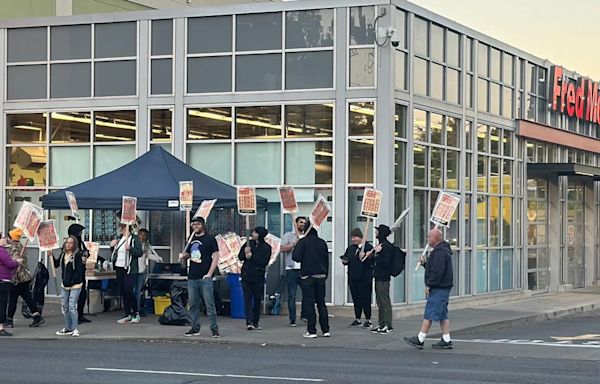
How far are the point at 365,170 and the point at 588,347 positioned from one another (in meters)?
6.46

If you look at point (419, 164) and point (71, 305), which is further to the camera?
point (419, 164)

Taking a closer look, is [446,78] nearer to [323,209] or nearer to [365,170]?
[365,170]

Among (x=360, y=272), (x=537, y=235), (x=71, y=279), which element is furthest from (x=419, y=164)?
(x=71, y=279)

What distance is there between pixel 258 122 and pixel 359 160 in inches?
94.8

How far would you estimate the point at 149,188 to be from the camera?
69.7ft

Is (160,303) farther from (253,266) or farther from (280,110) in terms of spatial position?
(280,110)

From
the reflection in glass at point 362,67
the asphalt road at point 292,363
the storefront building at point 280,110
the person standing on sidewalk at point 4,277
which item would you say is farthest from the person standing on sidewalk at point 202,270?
the reflection in glass at point 362,67

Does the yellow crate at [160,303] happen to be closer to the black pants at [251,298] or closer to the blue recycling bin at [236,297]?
the blue recycling bin at [236,297]

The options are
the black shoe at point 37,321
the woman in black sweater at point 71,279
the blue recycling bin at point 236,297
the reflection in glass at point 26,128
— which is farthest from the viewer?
the reflection in glass at point 26,128

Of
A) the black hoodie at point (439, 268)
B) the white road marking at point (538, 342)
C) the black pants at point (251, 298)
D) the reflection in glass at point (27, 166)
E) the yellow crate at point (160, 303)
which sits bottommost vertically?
the white road marking at point (538, 342)

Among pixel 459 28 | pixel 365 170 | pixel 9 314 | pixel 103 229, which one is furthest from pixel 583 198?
pixel 9 314

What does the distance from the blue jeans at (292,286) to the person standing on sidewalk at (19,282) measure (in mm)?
4580

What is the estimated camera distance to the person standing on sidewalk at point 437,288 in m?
16.5

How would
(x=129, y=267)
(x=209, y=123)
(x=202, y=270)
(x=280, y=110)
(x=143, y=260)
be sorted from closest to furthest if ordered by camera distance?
(x=202, y=270) → (x=129, y=267) → (x=143, y=260) → (x=280, y=110) → (x=209, y=123)
